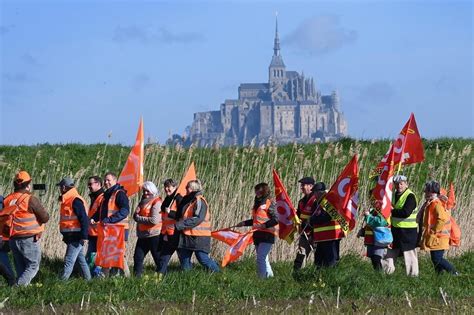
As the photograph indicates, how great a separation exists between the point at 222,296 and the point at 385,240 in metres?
3.42

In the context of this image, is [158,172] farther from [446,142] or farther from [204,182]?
[446,142]

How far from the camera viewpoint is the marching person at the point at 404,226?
15914 mm

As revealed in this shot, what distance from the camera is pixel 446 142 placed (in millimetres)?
31828

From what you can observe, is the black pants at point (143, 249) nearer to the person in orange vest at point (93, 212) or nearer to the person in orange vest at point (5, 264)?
the person in orange vest at point (93, 212)

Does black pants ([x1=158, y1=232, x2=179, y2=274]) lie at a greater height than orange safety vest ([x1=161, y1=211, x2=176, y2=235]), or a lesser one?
lesser

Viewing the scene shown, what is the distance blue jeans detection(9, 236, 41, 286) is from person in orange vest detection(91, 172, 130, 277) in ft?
4.04

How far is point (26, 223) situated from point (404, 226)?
496 centimetres

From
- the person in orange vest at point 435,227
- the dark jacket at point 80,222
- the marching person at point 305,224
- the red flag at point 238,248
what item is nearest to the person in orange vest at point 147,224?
the dark jacket at point 80,222

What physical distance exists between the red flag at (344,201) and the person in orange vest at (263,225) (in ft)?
2.51

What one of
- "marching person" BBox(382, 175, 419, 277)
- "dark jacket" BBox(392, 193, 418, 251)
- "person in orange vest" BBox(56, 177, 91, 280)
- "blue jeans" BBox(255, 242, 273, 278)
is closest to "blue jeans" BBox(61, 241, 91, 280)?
"person in orange vest" BBox(56, 177, 91, 280)

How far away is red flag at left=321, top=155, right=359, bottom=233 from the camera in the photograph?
16.1m

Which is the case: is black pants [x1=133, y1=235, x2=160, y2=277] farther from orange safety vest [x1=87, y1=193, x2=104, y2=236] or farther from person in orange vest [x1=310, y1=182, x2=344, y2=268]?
person in orange vest [x1=310, y1=182, x2=344, y2=268]

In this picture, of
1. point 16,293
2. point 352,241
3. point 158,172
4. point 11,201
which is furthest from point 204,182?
point 16,293

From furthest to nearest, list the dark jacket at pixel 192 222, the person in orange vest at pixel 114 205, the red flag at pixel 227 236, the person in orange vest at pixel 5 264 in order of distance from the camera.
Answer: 1. the red flag at pixel 227 236
2. the dark jacket at pixel 192 222
3. the person in orange vest at pixel 114 205
4. the person in orange vest at pixel 5 264
